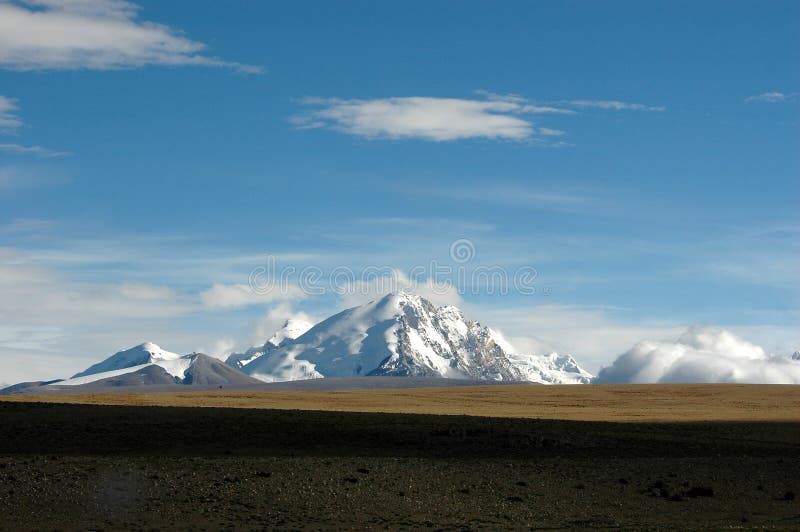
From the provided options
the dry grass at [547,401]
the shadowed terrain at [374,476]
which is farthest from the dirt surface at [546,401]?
the shadowed terrain at [374,476]

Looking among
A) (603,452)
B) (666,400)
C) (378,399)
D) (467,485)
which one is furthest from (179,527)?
(666,400)

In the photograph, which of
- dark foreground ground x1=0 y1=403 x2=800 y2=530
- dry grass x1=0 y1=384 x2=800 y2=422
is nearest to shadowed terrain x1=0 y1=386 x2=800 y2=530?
dark foreground ground x1=0 y1=403 x2=800 y2=530

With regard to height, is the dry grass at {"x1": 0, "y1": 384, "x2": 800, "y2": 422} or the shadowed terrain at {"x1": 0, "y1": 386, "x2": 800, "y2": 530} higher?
the dry grass at {"x1": 0, "y1": 384, "x2": 800, "y2": 422}

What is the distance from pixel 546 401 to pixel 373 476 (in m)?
74.1

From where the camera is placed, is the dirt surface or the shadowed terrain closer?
the shadowed terrain

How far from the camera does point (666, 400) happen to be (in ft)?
392

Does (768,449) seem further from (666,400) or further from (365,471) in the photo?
(666,400)

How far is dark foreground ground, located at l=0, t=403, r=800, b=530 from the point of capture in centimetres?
3956

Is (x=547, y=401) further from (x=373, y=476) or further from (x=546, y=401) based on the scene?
(x=373, y=476)

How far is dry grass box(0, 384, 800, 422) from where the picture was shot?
88.6 m

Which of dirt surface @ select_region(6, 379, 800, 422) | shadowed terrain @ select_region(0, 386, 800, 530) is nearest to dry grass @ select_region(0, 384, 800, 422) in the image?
dirt surface @ select_region(6, 379, 800, 422)

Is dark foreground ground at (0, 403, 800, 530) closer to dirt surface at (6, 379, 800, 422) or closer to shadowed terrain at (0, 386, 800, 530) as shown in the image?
shadowed terrain at (0, 386, 800, 530)

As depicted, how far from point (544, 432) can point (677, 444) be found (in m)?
7.84

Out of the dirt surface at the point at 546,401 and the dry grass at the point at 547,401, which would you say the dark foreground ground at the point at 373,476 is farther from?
the dirt surface at the point at 546,401
